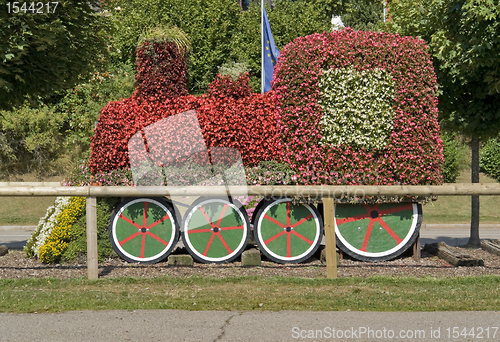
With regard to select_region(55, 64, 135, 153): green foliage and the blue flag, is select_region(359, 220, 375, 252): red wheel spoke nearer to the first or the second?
the blue flag

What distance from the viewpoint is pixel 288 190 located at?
23.7 feet

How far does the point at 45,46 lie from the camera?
8.84m

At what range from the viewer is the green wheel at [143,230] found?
319 inches

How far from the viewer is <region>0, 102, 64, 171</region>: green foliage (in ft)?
65.6

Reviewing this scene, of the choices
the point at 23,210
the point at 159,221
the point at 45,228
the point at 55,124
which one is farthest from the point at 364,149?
the point at 55,124

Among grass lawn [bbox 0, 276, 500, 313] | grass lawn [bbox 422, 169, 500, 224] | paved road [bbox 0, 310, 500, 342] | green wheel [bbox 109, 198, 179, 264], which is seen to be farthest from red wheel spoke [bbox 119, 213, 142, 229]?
grass lawn [bbox 422, 169, 500, 224]

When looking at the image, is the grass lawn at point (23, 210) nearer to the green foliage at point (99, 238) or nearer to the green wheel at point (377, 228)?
the green foliage at point (99, 238)

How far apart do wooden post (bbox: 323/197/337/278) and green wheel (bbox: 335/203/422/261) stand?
110 centimetres

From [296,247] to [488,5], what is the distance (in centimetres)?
500

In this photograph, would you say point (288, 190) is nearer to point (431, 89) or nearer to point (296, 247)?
point (296, 247)

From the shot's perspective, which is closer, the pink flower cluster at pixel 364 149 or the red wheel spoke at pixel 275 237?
the pink flower cluster at pixel 364 149

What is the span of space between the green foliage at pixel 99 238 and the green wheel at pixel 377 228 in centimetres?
375

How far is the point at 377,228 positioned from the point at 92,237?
4.46 meters

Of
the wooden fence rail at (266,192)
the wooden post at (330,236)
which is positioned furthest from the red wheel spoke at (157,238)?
the wooden post at (330,236)
